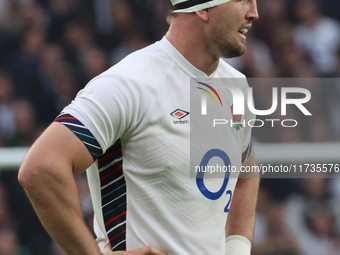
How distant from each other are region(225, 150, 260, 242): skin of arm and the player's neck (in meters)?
0.54

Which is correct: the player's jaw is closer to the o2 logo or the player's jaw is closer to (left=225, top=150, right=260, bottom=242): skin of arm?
the o2 logo

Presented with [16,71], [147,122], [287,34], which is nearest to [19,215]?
[16,71]

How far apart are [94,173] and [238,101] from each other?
24.7 inches

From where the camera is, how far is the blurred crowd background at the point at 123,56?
3717 mm

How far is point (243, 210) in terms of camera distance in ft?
6.86

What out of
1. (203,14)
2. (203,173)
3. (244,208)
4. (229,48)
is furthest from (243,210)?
(203,14)

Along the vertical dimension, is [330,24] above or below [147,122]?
below

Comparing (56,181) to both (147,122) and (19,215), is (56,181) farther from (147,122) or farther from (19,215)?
(19,215)

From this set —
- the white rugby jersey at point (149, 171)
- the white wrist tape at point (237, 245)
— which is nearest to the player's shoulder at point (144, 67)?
the white rugby jersey at point (149, 171)

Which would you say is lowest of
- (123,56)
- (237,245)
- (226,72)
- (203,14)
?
(237,245)

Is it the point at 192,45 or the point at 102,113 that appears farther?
the point at 192,45

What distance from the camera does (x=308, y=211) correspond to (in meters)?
3.81

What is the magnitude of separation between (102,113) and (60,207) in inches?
12.1

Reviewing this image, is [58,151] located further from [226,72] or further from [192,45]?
[226,72]
